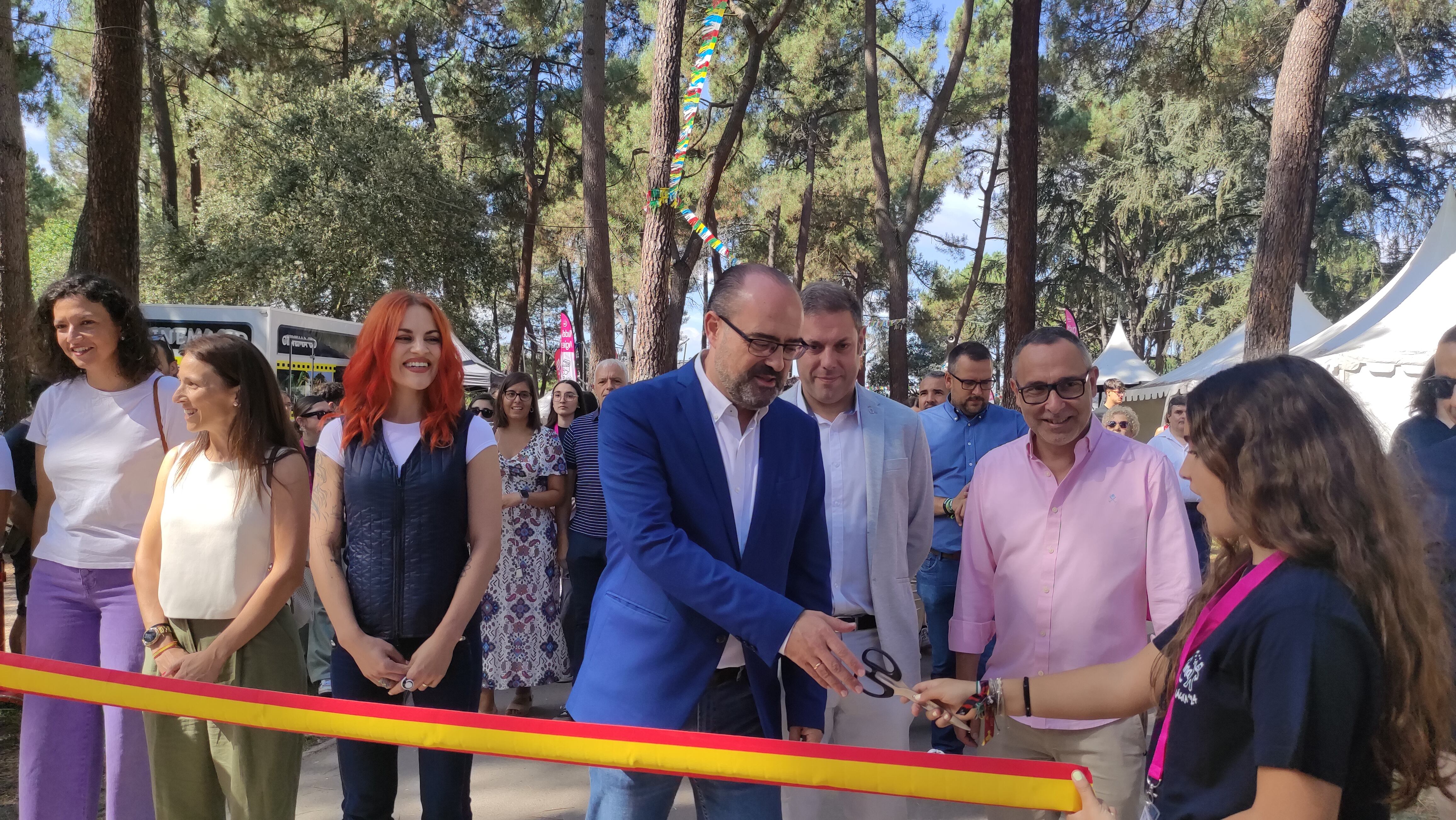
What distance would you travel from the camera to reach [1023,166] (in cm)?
1138

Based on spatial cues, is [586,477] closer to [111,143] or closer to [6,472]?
[6,472]

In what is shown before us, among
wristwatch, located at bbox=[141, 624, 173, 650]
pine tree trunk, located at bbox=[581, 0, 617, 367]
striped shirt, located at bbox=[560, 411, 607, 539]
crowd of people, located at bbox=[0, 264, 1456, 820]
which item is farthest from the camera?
pine tree trunk, located at bbox=[581, 0, 617, 367]

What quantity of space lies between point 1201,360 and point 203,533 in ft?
59.1

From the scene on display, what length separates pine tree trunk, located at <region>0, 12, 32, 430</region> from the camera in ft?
22.2

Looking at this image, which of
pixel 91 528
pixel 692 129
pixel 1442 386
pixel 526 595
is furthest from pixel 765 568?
pixel 692 129

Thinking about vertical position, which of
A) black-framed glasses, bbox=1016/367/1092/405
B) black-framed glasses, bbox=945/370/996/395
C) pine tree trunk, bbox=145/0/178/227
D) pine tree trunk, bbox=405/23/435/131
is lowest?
black-framed glasses, bbox=1016/367/1092/405

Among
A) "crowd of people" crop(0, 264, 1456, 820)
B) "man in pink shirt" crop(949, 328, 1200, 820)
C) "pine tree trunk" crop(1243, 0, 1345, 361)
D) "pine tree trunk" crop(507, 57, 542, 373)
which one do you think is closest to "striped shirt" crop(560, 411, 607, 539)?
"crowd of people" crop(0, 264, 1456, 820)

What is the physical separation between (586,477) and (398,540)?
10.5 ft

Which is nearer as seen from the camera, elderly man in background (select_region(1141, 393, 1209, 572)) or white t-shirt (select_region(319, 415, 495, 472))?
white t-shirt (select_region(319, 415, 495, 472))

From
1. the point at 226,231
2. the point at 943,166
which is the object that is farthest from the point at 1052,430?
the point at 943,166

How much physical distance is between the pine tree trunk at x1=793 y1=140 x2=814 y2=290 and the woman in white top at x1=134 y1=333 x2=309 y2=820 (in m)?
24.3

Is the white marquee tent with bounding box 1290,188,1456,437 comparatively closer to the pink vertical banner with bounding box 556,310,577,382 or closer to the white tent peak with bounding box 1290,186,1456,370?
the white tent peak with bounding box 1290,186,1456,370

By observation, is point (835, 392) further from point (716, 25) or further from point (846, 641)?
point (716, 25)

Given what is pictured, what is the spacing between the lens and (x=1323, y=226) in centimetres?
2525
